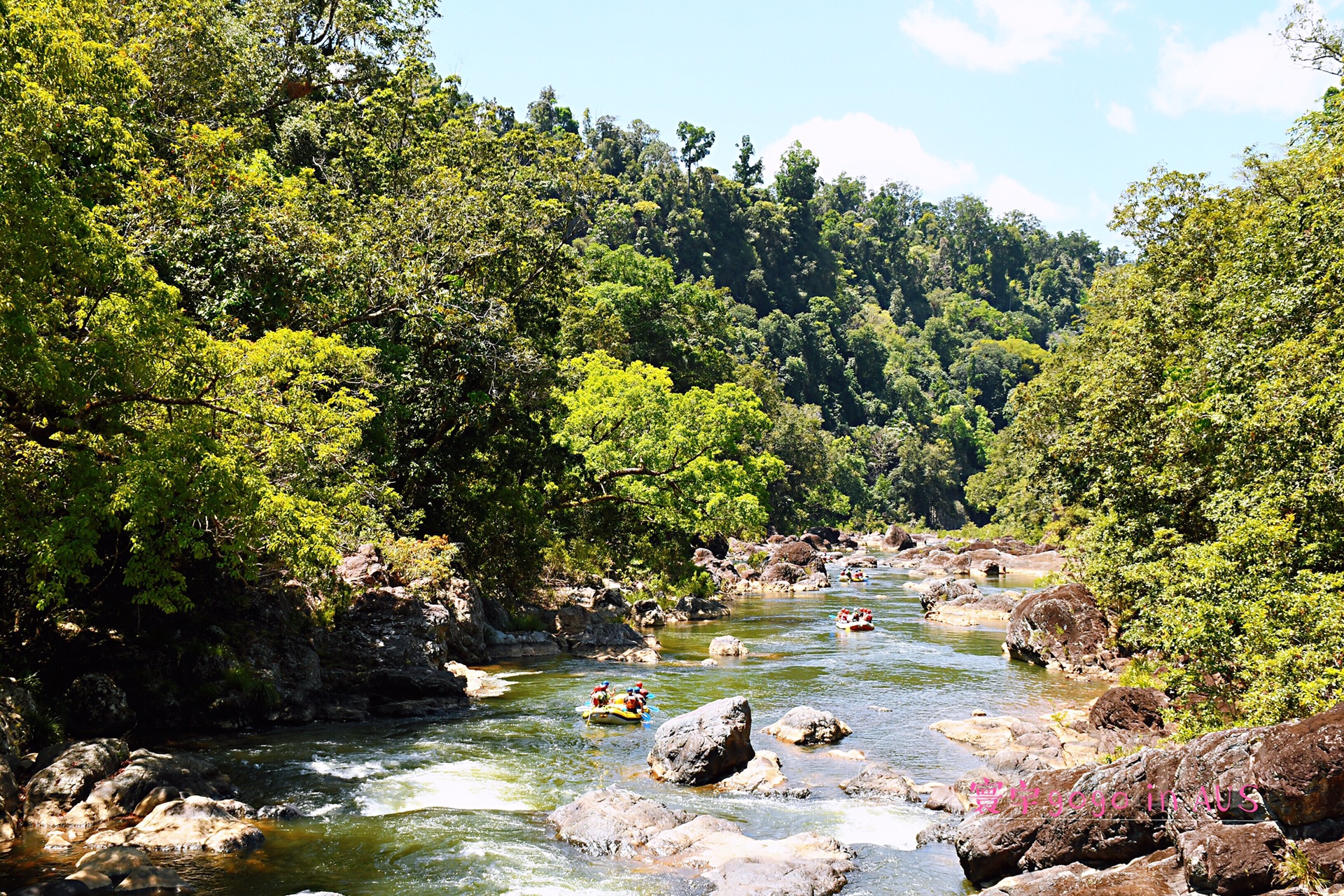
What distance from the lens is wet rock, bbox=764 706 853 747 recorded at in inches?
731

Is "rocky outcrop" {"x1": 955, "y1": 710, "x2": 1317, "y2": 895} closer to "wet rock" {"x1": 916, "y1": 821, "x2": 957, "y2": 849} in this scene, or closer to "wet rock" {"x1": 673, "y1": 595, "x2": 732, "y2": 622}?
"wet rock" {"x1": 916, "y1": 821, "x2": 957, "y2": 849}

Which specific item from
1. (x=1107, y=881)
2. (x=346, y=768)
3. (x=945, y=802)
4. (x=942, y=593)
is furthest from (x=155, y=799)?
(x=942, y=593)

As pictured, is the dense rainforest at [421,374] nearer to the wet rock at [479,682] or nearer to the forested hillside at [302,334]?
the forested hillside at [302,334]

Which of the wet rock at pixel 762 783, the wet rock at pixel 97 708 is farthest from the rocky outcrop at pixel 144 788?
the wet rock at pixel 762 783

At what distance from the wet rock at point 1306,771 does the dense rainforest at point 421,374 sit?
268cm

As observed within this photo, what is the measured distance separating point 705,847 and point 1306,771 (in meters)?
6.80

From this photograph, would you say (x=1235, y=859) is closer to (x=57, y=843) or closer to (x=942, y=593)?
(x=57, y=843)

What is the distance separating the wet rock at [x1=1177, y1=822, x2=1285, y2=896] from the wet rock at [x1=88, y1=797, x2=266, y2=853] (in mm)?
10845

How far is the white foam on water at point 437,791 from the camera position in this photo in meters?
14.2

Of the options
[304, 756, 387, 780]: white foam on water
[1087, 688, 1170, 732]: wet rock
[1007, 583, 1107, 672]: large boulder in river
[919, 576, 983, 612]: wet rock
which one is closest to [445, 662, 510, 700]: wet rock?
[304, 756, 387, 780]: white foam on water

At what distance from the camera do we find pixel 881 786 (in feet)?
50.3

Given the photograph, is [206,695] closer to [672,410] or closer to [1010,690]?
[1010,690]

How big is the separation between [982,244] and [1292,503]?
190532mm

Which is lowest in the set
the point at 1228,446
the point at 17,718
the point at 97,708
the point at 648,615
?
the point at 648,615
